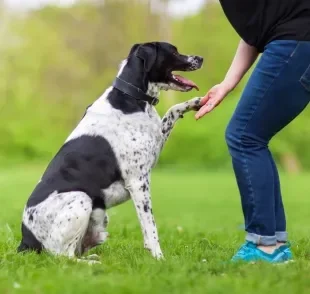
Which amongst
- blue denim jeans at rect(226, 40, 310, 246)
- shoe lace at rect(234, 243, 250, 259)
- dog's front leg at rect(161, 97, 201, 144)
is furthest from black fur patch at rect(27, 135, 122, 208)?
shoe lace at rect(234, 243, 250, 259)

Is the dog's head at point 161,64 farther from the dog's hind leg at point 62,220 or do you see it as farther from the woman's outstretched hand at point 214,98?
the dog's hind leg at point 62,220

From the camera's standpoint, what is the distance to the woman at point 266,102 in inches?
158

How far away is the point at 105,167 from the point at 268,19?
1.44m

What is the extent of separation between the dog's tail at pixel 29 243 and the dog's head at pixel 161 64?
135 centimetres

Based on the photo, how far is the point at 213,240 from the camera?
5691mm

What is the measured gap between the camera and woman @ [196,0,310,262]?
13.2 feet

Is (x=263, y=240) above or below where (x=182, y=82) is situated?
below

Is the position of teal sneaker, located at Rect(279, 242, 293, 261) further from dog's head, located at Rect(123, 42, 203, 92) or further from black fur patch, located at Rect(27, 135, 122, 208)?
dog's head, located at Rect(123, 42, 203, 92)

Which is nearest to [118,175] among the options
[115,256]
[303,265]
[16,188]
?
[115,256]

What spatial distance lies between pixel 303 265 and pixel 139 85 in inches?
68.7

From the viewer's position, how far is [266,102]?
4109mm

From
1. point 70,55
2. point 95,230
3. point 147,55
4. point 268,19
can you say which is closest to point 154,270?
point 95,230

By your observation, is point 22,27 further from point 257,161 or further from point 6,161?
point 257,161

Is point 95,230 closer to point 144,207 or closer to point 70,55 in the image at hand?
point 144,207
